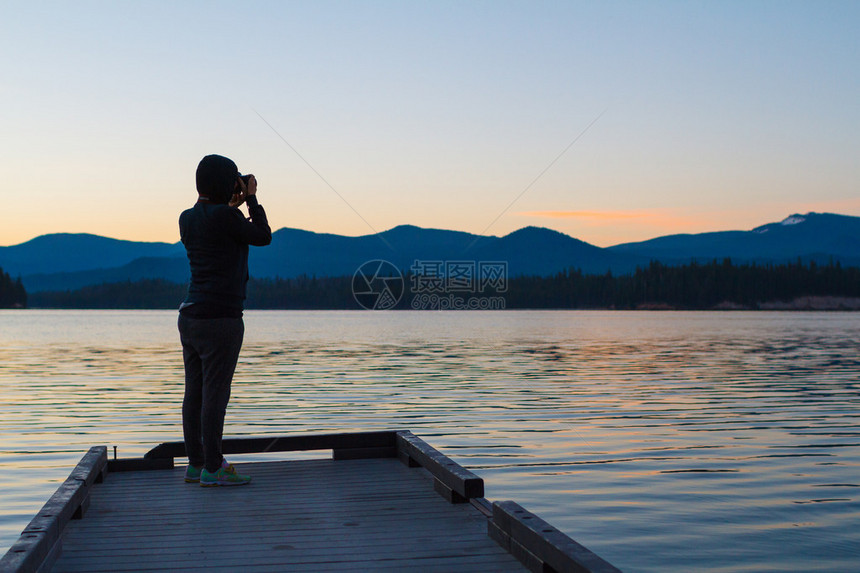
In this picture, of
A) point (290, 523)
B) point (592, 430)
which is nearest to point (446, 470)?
point (290, 523)

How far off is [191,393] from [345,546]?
256 cm

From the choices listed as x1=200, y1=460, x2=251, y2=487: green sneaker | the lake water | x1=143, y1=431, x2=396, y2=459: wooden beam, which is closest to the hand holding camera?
x1=200, y1=460, x2=251, y2=487: green sneaker

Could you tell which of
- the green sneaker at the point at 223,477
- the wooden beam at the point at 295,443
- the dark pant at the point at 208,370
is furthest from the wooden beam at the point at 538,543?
the wooden beam at the point at 295,443

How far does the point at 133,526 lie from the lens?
22.6 feet

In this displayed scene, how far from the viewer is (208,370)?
A: 7.76m

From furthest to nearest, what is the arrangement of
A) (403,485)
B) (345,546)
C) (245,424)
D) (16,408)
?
1. (16,408)
2. (245,424)
3. (403,485)
4. (345,546)

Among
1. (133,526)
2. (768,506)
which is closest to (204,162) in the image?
(133,526)

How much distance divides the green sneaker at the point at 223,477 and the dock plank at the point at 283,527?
0.21 ft

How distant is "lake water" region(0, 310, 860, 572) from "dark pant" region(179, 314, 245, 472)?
2.89m

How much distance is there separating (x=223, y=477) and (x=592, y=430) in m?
11.1

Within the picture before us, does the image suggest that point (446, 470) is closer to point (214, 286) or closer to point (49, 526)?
point (214, 286)

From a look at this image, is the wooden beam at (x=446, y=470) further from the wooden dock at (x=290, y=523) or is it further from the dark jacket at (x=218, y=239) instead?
the dark jacket at (x=218, y=239)

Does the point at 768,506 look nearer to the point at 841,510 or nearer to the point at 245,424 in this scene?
the point at 841,510

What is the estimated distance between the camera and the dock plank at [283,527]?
5.81m
